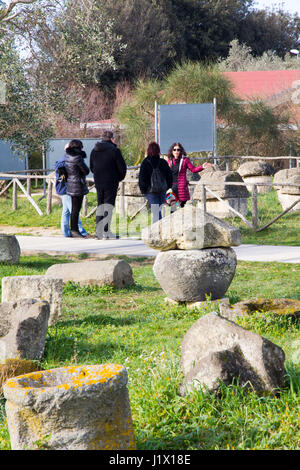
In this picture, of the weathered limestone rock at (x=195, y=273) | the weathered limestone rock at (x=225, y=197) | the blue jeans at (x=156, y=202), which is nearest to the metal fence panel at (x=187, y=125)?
the weathered limestone rock at (x=225, y=197)

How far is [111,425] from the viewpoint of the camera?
10.9ft

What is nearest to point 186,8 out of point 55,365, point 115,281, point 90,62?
point 90,62

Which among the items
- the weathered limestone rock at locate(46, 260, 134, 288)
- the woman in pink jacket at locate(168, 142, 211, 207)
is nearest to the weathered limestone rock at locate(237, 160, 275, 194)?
the woman in pink jacket at locate(168, 142, 211, 207)

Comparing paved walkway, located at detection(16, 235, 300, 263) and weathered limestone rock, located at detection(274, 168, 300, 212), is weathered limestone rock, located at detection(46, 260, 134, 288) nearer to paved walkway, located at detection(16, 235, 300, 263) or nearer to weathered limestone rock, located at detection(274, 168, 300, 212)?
paved walkway, located at detection(16, 235, 300, 263)

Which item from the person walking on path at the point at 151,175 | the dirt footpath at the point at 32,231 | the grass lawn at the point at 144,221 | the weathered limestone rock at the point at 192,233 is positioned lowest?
the dirt footpath at the point at 32,231

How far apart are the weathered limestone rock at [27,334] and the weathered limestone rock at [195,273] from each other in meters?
1.67

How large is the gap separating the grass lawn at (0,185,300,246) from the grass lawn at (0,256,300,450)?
2.73 m

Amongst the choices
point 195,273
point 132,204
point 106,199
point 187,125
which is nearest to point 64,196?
point 106,199

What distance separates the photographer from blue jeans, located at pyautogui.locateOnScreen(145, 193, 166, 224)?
10789 millimetres

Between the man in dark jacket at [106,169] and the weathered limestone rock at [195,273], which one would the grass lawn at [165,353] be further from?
the man in dark jacket at [106,169]

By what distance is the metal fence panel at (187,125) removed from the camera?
56.5 ft

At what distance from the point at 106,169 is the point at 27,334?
19.1 feet
